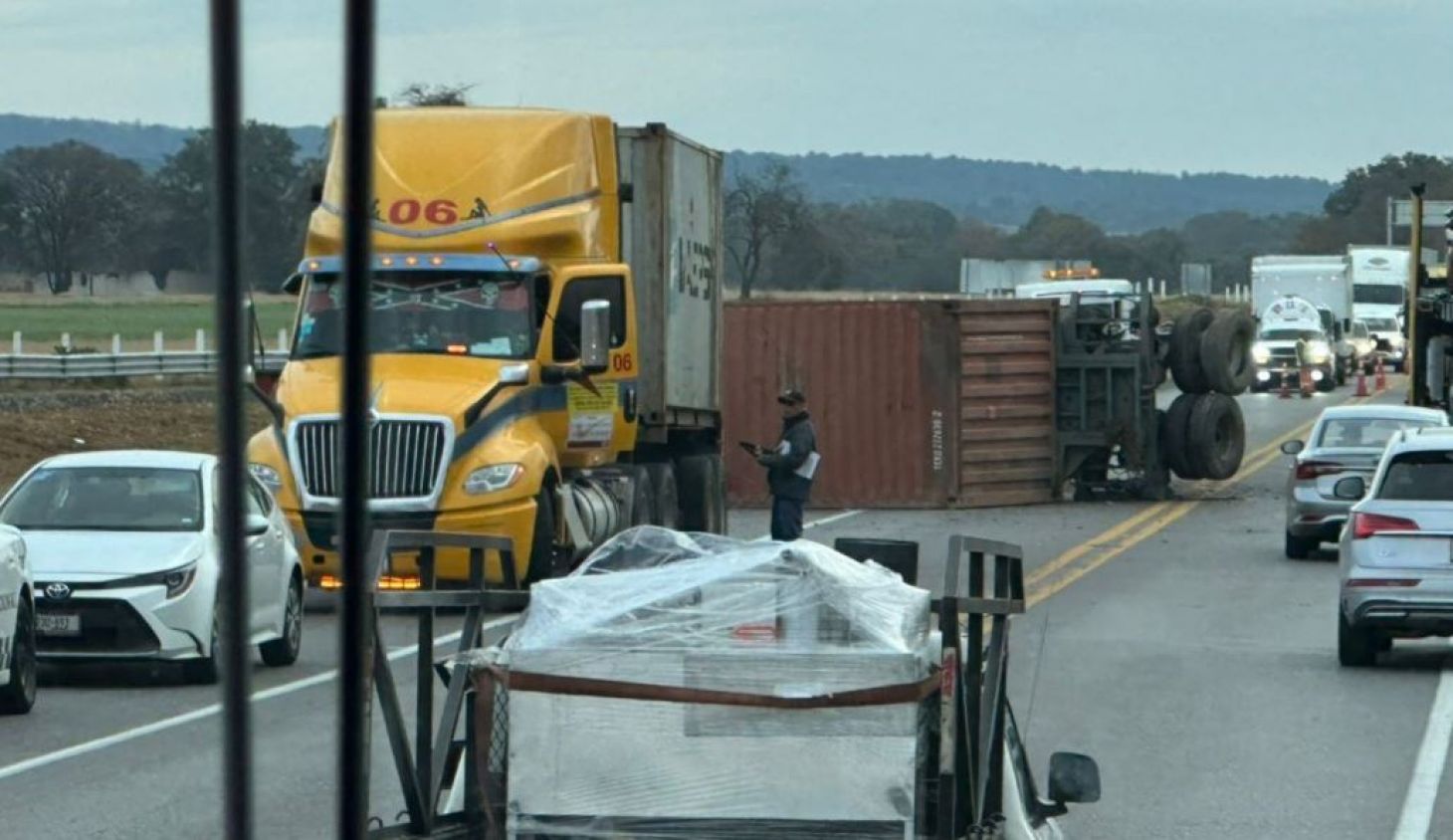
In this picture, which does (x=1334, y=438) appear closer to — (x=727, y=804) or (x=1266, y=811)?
(x=1266, y=811)

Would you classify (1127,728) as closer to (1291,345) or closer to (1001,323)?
(1001,323)

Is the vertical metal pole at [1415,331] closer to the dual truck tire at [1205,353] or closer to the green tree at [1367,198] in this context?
the dual truck tire at [1205,353]

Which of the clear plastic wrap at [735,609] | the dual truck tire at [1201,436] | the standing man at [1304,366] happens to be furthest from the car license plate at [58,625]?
the standing man at [1304,366]

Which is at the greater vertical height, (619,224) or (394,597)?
(619,224)

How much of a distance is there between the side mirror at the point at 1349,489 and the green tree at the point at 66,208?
1412 centimetres

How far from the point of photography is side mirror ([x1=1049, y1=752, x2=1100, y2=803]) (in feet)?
22.7

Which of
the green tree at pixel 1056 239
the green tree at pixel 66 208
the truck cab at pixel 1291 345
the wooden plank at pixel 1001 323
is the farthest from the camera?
the green tree at pixel 1056 239

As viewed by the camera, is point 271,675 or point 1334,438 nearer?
point 271,675

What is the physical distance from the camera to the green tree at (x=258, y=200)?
3340mm

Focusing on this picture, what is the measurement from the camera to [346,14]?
2061 mm

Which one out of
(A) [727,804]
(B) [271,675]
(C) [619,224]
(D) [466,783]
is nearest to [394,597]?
(D) [466,783]

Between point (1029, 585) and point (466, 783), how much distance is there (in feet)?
58.3

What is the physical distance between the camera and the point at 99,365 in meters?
49.6

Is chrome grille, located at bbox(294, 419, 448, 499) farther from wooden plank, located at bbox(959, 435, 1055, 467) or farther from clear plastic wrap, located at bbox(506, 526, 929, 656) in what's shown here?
wooden plank, located at bbox(959, 435, 1055, 467)
